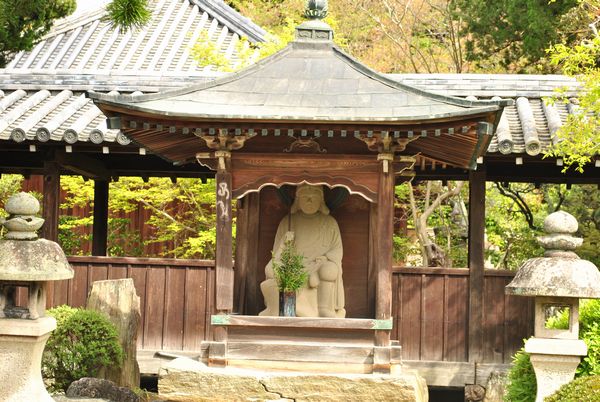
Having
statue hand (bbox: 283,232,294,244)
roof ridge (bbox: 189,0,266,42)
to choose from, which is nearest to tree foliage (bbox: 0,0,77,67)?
statue hand (bbox: 283,232,294,244)

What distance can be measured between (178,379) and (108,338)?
250 centimetres

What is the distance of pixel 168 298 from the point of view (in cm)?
1389

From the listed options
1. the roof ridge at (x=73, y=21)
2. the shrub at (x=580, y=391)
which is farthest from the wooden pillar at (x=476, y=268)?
the roof ridge at (x=73, y=21)

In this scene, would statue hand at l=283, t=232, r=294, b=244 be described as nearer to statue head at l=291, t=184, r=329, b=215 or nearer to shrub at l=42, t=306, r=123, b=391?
statue head at l=291, t=184, r=329, b=215

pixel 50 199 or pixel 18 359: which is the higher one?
pixel 50 199

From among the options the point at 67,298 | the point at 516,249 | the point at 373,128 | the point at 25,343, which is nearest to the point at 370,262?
the point at 373,128

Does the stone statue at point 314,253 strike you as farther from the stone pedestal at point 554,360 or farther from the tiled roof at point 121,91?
the tiled roof at point 121,91

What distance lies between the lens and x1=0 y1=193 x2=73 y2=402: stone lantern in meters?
10.0

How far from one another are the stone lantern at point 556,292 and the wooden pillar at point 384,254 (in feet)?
3.97

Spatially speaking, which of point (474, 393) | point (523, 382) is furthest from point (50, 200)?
point (523, 382)

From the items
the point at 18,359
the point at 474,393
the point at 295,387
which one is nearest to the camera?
the point at 295,387

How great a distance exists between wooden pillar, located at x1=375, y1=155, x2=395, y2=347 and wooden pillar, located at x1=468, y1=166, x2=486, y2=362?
11.0ft

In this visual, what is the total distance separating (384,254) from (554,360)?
1.90 meters

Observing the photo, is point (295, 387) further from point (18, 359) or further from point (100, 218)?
point (100, 218)
